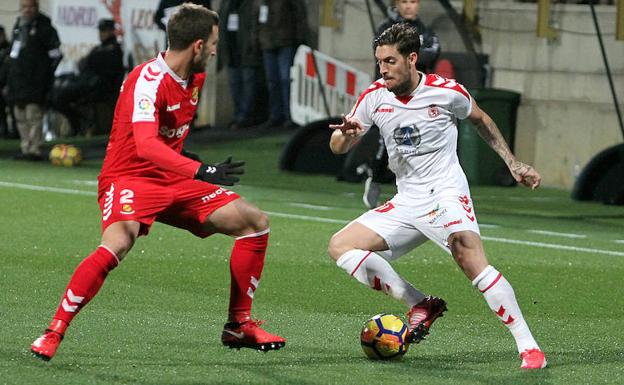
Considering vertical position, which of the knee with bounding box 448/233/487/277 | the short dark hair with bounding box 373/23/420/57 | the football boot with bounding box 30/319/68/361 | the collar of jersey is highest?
the short dark hair with bounding box 373/23/420/57

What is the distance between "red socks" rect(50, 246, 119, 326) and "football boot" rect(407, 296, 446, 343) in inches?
66.8

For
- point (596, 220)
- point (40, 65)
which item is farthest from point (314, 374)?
point (40, 65)

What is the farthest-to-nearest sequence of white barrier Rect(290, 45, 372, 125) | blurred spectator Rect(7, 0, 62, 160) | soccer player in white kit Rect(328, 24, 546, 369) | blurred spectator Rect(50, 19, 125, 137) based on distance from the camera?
blurred spectator Rect(50, 19, 125, 137), white barrier Rect(290, 45, 372, 125), blurred spectator Rect(7, 0, 62, 160), soccer player in white kit Rect(328, 24, 546, 369)

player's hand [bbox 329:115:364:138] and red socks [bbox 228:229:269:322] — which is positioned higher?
player's hand [bbox 329:115:364:138]

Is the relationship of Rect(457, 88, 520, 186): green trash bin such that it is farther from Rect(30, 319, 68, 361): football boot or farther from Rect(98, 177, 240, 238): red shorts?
Rect(30, 319, 68, 361): football boot

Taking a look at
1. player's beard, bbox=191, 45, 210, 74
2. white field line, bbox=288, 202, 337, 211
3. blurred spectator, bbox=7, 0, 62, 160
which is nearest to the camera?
player's beard, bbox=191, 45, 210, 74

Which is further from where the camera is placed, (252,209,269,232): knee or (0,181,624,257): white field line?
(0,181,624,257): white field line

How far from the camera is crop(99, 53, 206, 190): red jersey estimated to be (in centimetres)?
763

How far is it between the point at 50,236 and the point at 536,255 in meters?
4.16

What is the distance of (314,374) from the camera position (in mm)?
7621

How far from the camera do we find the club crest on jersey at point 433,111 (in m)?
8.41

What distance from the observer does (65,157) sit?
21312mm

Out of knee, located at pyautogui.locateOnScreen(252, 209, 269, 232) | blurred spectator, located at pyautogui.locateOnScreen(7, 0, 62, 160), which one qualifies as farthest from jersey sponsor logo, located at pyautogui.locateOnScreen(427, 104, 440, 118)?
blurred spectator, located at pyautogui.locateOnScreen(7, 0, 62, 160)

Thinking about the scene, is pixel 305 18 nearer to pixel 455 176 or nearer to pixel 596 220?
pixel 596 220
